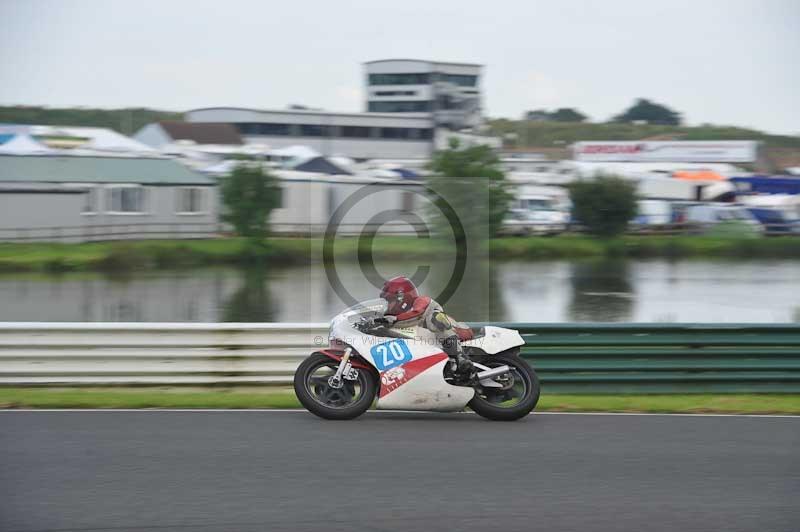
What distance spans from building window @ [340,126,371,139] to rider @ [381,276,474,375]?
225ft

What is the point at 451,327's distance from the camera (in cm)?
927

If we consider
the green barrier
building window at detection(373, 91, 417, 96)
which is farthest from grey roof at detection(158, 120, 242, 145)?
the green barrier

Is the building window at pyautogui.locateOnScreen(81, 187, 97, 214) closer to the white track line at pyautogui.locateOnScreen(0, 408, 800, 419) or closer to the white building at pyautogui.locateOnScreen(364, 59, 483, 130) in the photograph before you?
the white track line at pyautogui.locateOnScreen(0, 408, 800, 419)

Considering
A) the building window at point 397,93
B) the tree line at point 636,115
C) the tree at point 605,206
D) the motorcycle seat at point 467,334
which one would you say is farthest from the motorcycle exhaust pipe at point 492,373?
the tree line at point 636,115

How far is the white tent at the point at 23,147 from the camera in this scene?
4322 centimetres

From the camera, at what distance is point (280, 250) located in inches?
1612

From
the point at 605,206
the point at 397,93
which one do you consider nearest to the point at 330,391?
the point at 605,206

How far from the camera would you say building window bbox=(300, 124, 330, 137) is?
7662 centimetres

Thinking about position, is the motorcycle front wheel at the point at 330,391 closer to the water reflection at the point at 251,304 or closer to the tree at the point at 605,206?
the water reflection at the point at 251,304

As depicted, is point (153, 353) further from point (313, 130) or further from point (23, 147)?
point (313, 130)

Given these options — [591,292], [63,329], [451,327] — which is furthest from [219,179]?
[451,327]

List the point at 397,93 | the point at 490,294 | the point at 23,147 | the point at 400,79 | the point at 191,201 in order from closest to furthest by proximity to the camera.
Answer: the point at 490,294
the point at 23,147
the point at 191,201
the point at 397,93
the point at 400,79

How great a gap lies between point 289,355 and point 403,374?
284cm

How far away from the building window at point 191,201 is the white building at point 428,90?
34.1 metres
